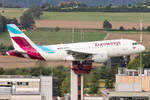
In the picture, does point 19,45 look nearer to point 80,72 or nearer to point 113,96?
point 80,72

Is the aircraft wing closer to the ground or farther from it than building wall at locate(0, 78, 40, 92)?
farther from it

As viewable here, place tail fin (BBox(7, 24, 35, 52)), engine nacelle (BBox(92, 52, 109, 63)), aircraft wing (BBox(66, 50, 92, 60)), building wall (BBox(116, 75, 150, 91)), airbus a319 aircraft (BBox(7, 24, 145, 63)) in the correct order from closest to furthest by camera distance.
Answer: building wall (BBox(116, 75, 150, 91)) < engine nacelle (BBox(92, 52, 109, 63)) < airbus a319 aircraft (BBox(7, 24, 145, 63)) < aircraft wing (BBox(66, 50, 92, 60)) < tail fin (BBox(7, 24, 35, 52))

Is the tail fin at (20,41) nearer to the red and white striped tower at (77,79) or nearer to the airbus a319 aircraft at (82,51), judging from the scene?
the airbus a319 aircraft at (82,51)

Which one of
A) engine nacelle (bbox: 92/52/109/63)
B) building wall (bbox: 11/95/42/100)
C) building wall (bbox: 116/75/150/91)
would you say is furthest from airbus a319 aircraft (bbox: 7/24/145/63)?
building wall (bbox: 11/95/42/100)

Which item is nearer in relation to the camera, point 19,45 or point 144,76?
point 19,45

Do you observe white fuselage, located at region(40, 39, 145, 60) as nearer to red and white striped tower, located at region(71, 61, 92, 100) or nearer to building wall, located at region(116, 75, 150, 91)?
building wall, located at region(116, 75, 150, 91)

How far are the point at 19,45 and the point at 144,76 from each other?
29.5 meters

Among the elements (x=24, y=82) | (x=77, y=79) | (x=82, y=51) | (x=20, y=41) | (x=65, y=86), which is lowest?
(x=65, y=86)

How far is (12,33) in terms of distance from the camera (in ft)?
493

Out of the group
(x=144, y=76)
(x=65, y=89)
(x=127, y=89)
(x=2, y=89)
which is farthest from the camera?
(x=65, y=89)

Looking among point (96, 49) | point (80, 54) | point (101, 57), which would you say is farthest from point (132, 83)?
point (80, 54)

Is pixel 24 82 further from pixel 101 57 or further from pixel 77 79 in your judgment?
pixel 101 57

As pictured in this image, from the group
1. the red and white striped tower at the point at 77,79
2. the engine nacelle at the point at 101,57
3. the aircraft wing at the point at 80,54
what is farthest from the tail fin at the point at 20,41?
the engine nacelle at the point at 101,57

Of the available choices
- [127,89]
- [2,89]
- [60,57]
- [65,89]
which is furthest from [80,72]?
[65,89]
